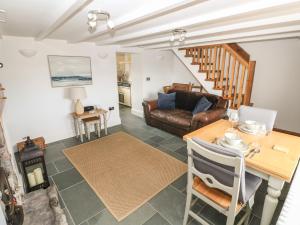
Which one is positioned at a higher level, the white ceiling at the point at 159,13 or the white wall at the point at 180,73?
the white ceiling at the point at 159,13

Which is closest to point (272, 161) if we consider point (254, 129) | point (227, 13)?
point (254, 129)

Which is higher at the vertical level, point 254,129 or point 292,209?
point 254,129

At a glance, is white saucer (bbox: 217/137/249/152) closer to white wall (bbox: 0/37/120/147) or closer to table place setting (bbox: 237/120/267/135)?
table place setting (bbox: 237/120/267/135)

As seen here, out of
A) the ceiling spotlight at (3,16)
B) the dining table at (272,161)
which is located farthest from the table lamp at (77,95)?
the dining table at (272,161)

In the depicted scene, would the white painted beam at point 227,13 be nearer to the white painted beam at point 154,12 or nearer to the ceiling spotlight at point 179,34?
the ceiling spotlight at point 179,34

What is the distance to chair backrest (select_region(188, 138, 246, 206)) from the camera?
1.21 m

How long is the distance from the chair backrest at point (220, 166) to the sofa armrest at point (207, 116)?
6.45 feet

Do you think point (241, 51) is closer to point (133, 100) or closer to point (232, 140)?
point (133, 100)

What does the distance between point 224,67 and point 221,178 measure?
3.63m

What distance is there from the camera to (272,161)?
143 cm

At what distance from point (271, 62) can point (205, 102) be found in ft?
6.07

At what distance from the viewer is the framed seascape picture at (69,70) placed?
3.48 meters

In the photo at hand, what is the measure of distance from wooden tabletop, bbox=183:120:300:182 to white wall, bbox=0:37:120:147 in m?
3.13

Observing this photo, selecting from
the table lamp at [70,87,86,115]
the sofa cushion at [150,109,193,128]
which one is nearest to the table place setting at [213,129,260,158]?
the sofa cushion at [150,109,193,128]
